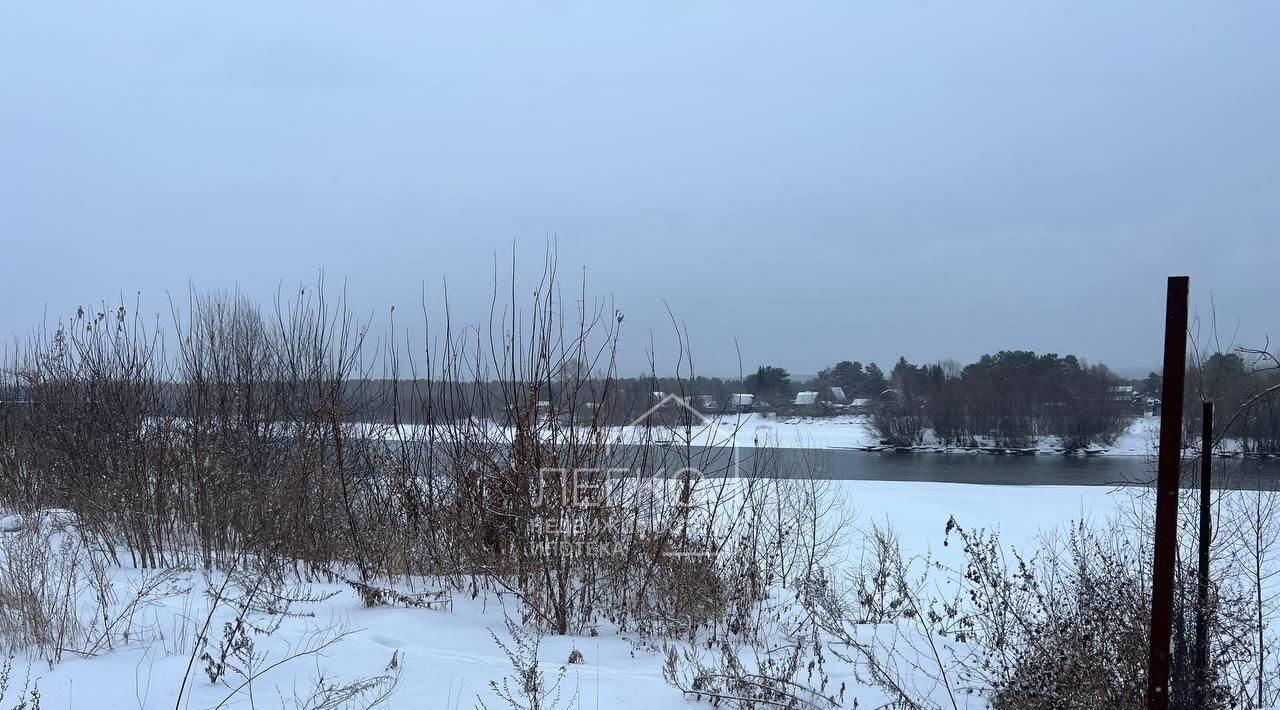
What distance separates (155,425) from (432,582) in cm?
372

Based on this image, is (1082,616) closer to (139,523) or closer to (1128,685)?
(1128,685)

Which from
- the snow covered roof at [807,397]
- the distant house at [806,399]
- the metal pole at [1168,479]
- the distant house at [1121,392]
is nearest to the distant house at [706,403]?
the metal pole at [1168,479]

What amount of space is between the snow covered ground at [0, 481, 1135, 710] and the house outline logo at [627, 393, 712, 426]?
1733mm

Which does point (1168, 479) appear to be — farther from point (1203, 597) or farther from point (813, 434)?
point (813, 434)

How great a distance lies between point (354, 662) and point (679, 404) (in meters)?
3.04

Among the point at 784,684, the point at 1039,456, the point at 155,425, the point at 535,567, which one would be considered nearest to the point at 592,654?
the point at 535,567

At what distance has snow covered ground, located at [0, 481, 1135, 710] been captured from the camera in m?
3.54

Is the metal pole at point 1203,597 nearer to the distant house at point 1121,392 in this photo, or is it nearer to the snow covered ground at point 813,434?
the snow covered ground at point 813,434

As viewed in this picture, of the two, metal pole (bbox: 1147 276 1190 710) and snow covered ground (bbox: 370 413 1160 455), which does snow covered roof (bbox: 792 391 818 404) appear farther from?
metal pole (bbox: 1147 276 1190 710)

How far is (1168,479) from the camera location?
8.27 ft

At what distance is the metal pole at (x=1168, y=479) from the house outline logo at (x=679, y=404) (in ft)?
11.9

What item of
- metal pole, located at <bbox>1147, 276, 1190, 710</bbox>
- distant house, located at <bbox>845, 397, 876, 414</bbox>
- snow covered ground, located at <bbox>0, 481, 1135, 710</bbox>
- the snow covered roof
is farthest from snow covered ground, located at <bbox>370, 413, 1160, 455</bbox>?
metal pole, located at <bbox>1147, 276, 1190, 710</bbox>

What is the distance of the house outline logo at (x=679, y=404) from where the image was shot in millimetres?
5979

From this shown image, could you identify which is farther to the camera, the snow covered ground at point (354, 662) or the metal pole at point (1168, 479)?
the snow covered ground at point (354, 662)
